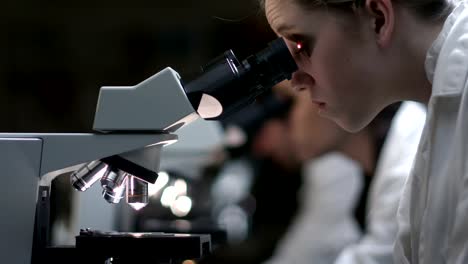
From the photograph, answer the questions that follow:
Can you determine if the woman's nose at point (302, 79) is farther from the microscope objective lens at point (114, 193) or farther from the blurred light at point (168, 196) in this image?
the blurred light at point (168, 196)

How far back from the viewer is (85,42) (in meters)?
3.37

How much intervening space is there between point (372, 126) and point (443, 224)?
4.38 ft

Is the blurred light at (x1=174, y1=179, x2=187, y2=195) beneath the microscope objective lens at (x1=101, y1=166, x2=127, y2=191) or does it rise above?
beneath

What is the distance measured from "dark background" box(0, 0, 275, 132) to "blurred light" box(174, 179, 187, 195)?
134 cm

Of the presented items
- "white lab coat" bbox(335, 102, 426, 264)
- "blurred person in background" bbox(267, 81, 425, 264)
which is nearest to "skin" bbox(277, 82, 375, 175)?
"blurred person in background" bbox(267, 81, 425, 264)

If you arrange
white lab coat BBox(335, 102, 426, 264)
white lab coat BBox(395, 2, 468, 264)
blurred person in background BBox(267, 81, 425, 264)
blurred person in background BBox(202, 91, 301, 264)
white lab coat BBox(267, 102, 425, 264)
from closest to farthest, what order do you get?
white lab coat BBox(395, 2, 468, 264) → white lab coat BBox(335, 102, 426, 264) → white lab coat BBox(267, 102, 425, 264) → blurred person in background BBox(267, 81, 425, 264) → blurred person in background BBox(202, 91, 301, 264)

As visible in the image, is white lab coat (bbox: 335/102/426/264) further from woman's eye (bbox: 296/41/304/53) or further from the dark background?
the dark background

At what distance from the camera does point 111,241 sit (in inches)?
41.6

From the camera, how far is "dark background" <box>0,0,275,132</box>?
10.7ft

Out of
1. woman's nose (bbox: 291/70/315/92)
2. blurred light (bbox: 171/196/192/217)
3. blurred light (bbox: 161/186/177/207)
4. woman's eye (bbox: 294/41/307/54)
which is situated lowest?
blurred light (bbox: 171/196/192/217)

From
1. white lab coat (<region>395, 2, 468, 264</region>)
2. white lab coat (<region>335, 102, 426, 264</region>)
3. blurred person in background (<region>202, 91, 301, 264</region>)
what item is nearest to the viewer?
white lab coat (<region>395, 2, 468, 264</region>)

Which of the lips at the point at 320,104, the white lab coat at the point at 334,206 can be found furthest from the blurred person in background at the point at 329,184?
the lips at the point at 320,104

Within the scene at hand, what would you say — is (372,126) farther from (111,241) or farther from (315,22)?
(111,241)

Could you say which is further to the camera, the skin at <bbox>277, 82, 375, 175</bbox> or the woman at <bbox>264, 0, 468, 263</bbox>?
the skin at <bbox>277, 82, 375, 175</bbox>
